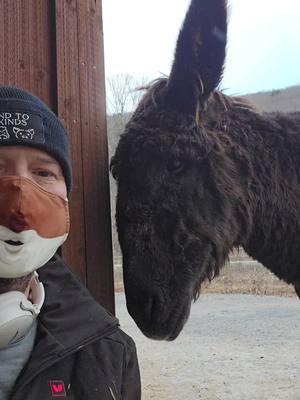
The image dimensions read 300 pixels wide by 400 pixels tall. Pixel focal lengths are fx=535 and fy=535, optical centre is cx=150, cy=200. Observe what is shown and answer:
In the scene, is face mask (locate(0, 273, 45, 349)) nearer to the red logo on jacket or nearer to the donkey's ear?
the red logo on jacket

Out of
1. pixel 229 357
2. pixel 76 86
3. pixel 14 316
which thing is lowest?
pixel 229 357

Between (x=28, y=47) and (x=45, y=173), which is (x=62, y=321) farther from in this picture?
(x=28, y=47)

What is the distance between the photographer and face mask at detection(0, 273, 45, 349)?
1.38 m

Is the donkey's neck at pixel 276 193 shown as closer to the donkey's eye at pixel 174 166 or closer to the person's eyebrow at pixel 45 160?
the donkey's eye at pixel 174 166

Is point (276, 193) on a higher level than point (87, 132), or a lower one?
lower

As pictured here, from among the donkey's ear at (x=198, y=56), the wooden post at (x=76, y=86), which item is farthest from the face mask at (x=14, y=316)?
the donkey's ear at (x=198, y=56)

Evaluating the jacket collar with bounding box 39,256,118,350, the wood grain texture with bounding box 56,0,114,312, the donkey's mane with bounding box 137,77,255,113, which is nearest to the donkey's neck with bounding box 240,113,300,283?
the donkey's mane with bounding box 137,77,255,113

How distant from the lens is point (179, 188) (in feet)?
8.01

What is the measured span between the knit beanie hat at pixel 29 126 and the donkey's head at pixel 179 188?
79 centimetres

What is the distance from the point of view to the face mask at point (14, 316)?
4.54 feet

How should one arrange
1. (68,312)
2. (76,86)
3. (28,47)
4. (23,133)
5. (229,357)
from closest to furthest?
1. (23,133)
2. (68,312)
3. (28,47)
4. (76,86)
5. (229,357)

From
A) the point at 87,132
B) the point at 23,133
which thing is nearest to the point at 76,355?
the point at 23,133

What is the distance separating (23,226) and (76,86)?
1158mm

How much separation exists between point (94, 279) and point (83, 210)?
0.31m
